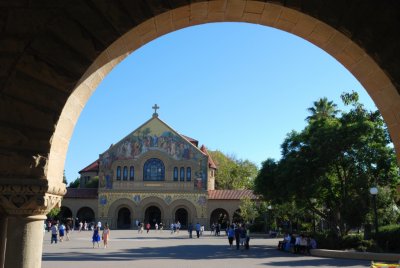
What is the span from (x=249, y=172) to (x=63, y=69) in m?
75.6

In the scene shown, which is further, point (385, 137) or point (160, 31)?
point (385, 137)

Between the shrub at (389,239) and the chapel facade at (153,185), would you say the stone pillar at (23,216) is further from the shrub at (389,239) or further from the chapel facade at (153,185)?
the chapel facade at (153,185)

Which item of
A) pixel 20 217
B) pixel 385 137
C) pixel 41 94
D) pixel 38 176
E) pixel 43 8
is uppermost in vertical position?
pixel 385 137

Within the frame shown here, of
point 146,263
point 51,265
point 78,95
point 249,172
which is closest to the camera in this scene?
point 78,95

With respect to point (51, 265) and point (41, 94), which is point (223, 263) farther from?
point (41, 94)

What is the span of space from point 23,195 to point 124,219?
189 ft

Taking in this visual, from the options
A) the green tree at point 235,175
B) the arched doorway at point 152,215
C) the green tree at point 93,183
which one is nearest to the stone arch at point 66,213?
the green tree at point 93,183

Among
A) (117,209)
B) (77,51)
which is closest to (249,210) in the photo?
(117,209)

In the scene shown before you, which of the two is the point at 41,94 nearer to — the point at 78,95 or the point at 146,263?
the point at 78,95

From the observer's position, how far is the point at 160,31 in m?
4.66

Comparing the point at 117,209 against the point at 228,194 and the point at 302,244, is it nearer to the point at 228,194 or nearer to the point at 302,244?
the point at 228,194

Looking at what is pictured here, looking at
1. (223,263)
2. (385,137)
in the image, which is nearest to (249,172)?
(385,137)

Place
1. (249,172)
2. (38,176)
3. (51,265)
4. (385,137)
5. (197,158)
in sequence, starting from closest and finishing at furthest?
(38,176), (51,265), (385,137), (197,158), (249,172)

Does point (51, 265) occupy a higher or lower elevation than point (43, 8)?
lower
